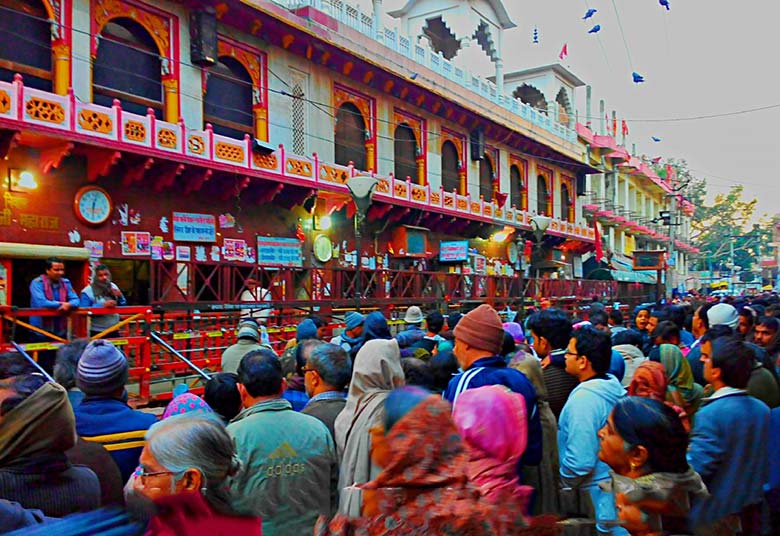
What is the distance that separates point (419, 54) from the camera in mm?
20000

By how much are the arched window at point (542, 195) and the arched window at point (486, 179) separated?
4463 mm

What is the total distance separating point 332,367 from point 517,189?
76.3 ft

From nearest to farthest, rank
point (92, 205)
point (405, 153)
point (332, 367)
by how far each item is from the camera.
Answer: point (332, 367), point (92, 205), point (405, 153)

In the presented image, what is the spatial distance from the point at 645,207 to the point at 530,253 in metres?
22.6

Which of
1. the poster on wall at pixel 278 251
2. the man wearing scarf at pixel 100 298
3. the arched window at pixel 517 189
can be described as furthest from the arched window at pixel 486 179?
the man wearing scarf at pixel 100 298

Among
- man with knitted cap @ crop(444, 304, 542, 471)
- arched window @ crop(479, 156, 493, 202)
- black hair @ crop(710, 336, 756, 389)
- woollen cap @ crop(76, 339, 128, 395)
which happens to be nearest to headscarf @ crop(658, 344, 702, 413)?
black hair @ crop(710, 336, 756, 389)

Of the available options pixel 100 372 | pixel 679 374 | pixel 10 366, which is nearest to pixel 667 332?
pixel 679 374

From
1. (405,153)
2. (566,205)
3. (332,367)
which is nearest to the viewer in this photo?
(332,367)

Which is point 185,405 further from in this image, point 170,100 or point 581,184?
point 581,184

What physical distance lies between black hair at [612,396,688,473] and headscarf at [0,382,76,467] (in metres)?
2.00

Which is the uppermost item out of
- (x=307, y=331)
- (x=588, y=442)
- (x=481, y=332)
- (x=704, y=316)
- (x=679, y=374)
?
(x=481, y=332)

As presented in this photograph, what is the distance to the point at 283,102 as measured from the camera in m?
14.8

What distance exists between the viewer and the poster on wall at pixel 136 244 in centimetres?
1144

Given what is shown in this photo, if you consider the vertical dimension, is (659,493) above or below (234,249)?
below
